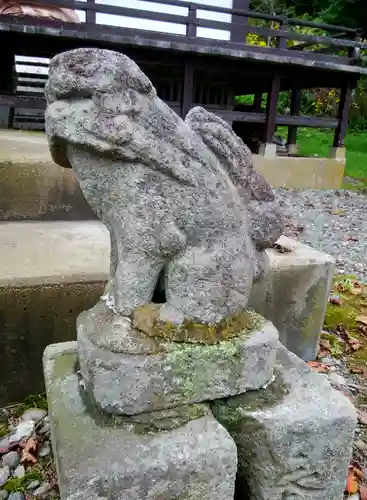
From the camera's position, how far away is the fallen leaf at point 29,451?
1799 millimetres

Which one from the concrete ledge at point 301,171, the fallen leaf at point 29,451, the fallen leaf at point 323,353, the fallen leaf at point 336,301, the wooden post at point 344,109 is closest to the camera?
the fallen leaf at point 29,451

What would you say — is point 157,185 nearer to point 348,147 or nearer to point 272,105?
point 272,105

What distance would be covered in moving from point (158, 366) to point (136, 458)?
241mm

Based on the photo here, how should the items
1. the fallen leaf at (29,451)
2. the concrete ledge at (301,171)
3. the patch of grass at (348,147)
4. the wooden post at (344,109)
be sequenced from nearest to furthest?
the fallen leaf at (29,451) → the concrete ledge at (301,171) → the wooden post at (344,109) → the patch of grass at (348,147)

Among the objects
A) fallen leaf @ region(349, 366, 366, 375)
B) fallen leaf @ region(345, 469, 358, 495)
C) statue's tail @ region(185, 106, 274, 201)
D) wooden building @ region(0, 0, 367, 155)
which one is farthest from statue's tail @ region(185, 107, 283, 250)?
wooden building @ region(0, 0, 367, 155)

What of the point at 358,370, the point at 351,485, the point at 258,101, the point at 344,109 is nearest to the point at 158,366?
the point at 351,485

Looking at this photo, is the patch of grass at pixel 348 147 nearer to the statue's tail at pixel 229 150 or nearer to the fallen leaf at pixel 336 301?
the fallen leaf at pixel 336 301

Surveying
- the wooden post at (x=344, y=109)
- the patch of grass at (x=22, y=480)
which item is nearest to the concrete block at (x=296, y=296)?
the patch of grass at (x=22, y=480)

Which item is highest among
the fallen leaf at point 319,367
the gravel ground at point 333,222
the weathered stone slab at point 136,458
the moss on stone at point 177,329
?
the moss on stone at point 177,329

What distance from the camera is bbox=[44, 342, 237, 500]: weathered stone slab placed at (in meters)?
1.13

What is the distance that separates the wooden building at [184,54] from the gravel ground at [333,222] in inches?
41.7

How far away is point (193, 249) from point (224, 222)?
0.40ft

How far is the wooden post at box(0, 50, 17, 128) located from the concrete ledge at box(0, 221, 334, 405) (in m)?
3.85

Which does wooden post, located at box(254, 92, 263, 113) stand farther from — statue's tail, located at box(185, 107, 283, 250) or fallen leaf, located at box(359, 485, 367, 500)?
fallen leaf, located at box(359, 485, 367, 500)
